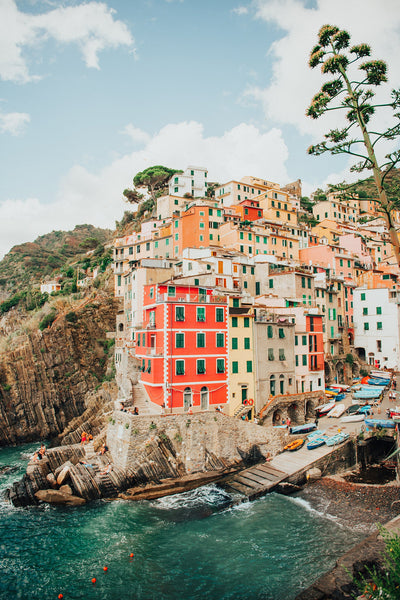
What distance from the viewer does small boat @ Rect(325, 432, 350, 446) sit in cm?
3266

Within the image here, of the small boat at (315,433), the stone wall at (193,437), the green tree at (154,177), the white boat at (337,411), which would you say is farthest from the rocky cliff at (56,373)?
the green tree at (154,177)

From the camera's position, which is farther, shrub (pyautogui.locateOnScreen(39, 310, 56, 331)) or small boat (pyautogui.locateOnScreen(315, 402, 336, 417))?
shrub (pyautogui.locateOnScreen(39, 310, 56, 331))

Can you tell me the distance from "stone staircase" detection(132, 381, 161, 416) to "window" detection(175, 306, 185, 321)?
8.47 meters

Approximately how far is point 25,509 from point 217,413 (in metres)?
16.6

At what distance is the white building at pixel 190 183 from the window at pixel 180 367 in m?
56.3

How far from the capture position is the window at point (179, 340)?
1357 inches

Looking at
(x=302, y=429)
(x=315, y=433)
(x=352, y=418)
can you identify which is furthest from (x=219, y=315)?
(x=352, y=418)

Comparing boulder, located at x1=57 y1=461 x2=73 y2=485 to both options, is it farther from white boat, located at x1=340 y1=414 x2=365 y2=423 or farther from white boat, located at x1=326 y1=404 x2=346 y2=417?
white boat, located at x1=326 y1=404 x2=346 y2=417

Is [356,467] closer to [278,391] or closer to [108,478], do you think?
[278,391]

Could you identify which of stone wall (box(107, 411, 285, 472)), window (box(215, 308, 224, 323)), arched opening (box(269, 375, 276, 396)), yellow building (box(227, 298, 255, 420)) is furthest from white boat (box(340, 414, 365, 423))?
window (box(215, 308, 224, 323))

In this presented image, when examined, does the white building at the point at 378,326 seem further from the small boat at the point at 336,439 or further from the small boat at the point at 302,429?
the small boat at the point at 336,439

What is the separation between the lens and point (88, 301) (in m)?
64.6

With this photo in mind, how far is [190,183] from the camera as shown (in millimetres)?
85125

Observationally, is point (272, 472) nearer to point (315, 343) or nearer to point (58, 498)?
point (58, 498)
